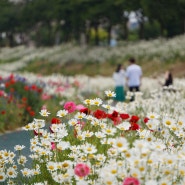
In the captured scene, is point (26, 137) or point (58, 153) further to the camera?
point (26, 137)

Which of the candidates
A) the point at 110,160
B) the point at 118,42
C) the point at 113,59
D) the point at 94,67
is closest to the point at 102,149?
the point at 110,160

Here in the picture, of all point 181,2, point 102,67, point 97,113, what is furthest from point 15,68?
point 97,113

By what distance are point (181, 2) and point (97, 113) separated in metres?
25.8

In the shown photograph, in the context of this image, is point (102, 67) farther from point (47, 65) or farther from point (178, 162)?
point (178, 162)

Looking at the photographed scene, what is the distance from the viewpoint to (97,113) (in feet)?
16.8

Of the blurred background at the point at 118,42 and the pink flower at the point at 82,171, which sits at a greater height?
the pink flower at the point at 82,171

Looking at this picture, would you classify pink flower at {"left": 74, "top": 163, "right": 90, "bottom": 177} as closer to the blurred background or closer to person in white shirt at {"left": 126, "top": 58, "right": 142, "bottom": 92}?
person in white shirt at {"left": 126, "top": 58, "right": 142, "bottom": 92}

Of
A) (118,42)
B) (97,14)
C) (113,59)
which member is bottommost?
(113,59)

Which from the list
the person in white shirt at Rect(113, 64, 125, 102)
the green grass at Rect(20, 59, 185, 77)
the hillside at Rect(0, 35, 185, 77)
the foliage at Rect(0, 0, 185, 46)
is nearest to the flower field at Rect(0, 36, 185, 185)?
the person in white shirt at Rect(113, 64, 125, 102)

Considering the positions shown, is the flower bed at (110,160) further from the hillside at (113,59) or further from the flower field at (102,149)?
the hillside at (113,59)

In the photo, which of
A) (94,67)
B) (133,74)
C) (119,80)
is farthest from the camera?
(94,67)

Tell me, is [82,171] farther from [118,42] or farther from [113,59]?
[118,42]

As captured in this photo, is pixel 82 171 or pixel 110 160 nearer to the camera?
pixel 82 171

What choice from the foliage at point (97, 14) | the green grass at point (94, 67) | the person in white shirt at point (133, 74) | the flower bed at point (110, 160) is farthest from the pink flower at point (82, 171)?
the foliage at point (97, 14)
